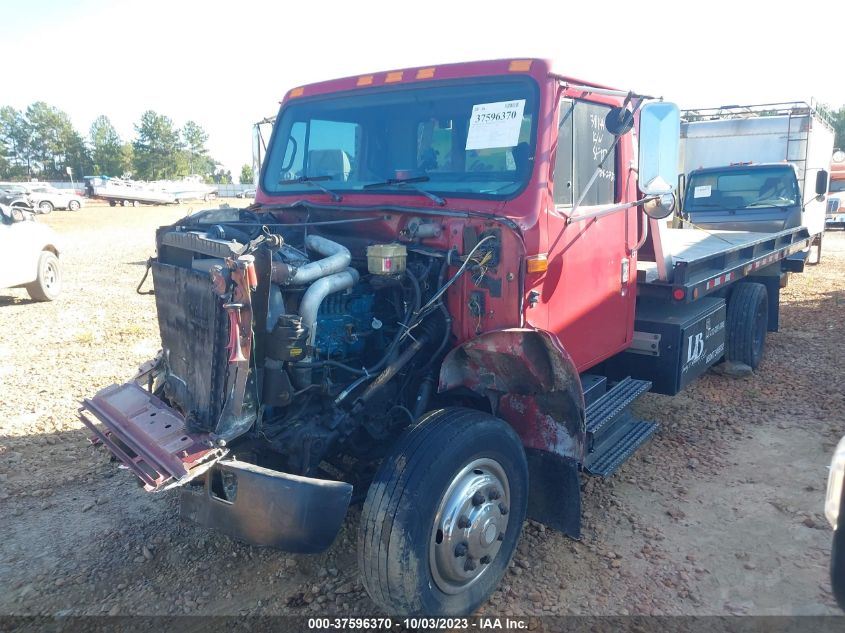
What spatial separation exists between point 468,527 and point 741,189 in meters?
9.73

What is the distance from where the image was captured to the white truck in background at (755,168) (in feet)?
33.8

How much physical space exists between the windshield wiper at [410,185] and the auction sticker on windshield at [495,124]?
31 cm

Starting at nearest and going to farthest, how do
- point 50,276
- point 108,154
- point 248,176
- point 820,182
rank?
point 50,276
point 820,182
point 248,176
point 108,154

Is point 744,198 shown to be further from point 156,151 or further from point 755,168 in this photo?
point 156,151

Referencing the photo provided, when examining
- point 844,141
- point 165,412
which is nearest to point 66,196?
point 165,412

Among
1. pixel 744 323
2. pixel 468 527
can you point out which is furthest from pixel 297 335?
pixel 744 323

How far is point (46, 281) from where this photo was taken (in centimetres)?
1057

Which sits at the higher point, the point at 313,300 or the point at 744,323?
the point at 313,300

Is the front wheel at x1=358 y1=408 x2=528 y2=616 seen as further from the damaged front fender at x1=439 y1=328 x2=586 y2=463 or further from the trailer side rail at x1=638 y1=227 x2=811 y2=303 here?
the trailer side rail at x1=638 y1=227 x2=811 y2=303

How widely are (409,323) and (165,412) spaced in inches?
51.0

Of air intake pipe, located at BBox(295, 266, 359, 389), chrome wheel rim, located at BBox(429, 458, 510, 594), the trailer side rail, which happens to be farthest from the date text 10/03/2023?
the trailer side rail

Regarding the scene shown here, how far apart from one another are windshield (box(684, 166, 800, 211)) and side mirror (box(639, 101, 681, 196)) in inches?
313

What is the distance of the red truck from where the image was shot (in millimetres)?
2838

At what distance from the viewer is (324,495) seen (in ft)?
8.77
